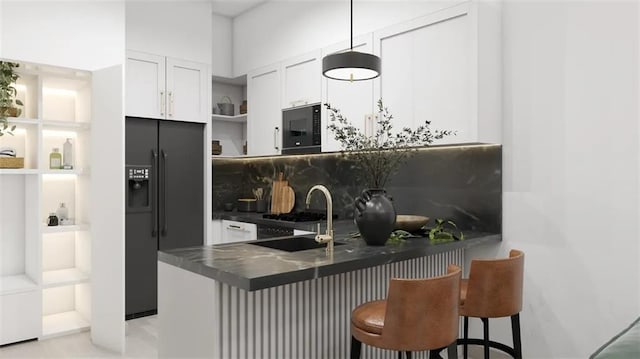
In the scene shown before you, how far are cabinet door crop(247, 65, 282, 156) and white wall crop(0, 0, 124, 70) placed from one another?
154cm

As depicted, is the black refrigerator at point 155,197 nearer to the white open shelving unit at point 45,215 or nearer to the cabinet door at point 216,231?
the cabinet door at point 216,231

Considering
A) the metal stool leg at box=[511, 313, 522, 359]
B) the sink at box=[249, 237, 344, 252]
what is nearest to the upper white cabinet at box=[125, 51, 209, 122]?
the sink at box=[249, 237, 344, 252]

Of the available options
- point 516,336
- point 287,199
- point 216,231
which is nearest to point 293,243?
point 516,336

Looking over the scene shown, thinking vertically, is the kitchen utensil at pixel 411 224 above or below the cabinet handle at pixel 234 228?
above

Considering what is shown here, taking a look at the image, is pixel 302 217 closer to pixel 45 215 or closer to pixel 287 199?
pixel 287 199

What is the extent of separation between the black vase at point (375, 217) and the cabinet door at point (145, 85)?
2.62 meters

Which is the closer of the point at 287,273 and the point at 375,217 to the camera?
the point at 287,273

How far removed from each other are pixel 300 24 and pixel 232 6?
1.06m

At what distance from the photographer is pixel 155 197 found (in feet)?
14.1

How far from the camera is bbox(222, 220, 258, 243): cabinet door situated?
445 cm

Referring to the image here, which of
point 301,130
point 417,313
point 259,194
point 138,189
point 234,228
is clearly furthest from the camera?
point 259,194

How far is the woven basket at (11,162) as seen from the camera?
3.43 m

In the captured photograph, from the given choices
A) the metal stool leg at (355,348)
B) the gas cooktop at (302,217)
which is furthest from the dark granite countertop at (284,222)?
the metal stool leg at (355,348)

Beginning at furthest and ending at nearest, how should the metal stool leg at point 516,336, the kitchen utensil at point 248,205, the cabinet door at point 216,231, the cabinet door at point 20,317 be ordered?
1. the kitchen utensil at point 248,205
2. the cabinet door at point 216,231
3. the cabinet door at point 20,317
4. the metal stool leg at point 516,336
